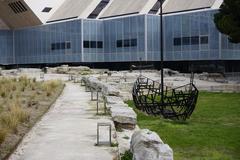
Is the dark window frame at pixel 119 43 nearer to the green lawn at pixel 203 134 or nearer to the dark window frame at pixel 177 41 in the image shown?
the dark window frame at pixel 177 41

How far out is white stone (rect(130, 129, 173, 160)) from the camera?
797 centimetres

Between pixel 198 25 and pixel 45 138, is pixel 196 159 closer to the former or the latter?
pixel 45 138

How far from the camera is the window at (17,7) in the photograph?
295 feet

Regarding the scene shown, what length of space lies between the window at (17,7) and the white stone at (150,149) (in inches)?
3307

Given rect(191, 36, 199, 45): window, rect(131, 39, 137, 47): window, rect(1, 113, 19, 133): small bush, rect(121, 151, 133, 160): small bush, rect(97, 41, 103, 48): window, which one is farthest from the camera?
rect(97, 41, 103, 48): window

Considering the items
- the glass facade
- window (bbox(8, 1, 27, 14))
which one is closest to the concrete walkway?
the glass facade

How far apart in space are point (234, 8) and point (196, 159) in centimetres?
3194

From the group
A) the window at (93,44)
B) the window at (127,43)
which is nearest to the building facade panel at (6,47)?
the window at (93,44)

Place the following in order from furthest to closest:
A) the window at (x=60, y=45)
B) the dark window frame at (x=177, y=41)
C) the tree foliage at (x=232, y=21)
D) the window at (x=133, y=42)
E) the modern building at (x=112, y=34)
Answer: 1. the window at (x=60, y=45)
2. the window at (x=133, y=42)
3. the dark window frame at (x=177, y=41)
4. the modern building at (x=112, y=34)
5. the tree foliage at (x=232, y=21)

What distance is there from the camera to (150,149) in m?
8.21

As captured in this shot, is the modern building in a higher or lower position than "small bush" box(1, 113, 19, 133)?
higher

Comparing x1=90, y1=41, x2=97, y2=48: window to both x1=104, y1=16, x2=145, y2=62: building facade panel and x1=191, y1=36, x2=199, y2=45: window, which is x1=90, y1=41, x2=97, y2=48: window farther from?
x1=191, y1=36, x2=199, y2=45: window

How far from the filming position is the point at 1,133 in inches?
460

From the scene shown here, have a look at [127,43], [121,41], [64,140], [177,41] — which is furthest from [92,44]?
[64,140]
